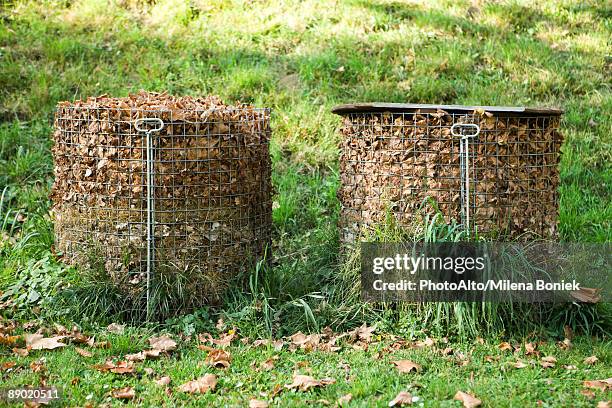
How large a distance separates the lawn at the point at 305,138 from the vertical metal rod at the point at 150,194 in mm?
375

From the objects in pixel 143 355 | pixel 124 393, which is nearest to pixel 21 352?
pixel 143 355

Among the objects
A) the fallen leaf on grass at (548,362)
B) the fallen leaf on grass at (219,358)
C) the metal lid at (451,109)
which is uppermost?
the metal lid at (451,109)

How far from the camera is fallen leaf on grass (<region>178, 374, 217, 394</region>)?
4.33 m

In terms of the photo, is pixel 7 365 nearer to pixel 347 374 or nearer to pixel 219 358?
pixel 219 358

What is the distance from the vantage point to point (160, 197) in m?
5.43

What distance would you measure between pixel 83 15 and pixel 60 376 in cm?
777

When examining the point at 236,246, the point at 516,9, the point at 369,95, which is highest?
the point at 516,9

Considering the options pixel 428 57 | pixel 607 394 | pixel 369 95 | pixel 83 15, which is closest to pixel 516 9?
pixel 428 57

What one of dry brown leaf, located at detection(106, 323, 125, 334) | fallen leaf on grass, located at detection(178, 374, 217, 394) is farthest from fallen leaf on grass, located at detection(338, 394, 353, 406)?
dry brown leaf, located at detection(106, 323, 125, 334)

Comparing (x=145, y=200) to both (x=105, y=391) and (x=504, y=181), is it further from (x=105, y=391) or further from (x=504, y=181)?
(x=504, y=181)

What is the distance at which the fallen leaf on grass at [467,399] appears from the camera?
4.07 metres

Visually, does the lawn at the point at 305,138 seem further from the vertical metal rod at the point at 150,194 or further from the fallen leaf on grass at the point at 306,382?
the vertical metal rod at the point at 150,194


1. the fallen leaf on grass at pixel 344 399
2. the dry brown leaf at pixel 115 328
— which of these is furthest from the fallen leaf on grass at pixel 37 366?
the fallen leaf on grass at pixel 344 399

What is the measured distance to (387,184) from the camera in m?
5.55
